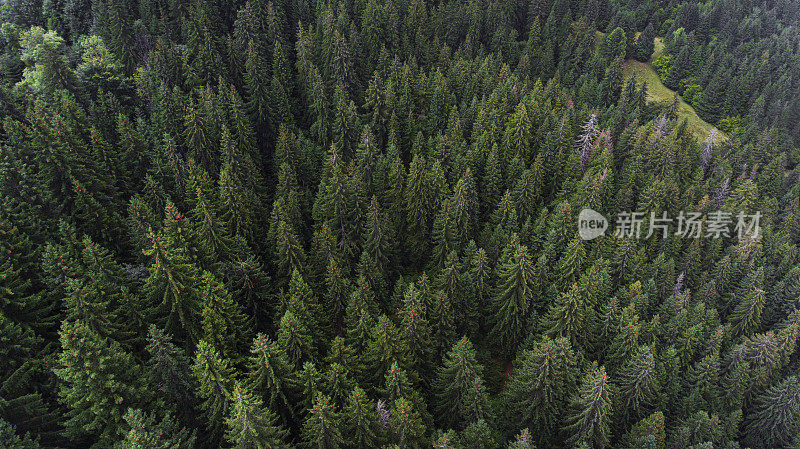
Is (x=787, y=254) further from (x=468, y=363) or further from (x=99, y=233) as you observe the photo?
(x=99, y=233)

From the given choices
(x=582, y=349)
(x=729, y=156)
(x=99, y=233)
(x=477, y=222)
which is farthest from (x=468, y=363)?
(x=729, y=156)

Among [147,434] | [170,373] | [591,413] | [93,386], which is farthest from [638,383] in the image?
[93,386]

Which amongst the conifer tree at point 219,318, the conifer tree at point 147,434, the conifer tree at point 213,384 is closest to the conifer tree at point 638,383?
the conifer tree at point 213,384

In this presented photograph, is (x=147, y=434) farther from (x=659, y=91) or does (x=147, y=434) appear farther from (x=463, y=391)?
(x=659, y=91)

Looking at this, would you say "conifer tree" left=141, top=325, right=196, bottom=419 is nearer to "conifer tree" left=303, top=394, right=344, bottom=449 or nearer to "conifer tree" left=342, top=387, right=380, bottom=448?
"conifer tree" left=303, top=394, right=344, bottom=449
